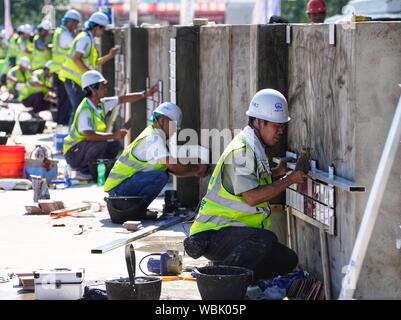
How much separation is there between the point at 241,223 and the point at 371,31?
1802 mm

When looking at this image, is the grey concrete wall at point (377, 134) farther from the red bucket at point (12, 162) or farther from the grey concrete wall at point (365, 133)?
the red bucket at point (12, 162)

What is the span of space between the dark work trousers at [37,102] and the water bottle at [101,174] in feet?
36.6

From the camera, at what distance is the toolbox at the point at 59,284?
860 centimetres

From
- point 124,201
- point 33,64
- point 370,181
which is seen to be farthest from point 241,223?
point 33,64

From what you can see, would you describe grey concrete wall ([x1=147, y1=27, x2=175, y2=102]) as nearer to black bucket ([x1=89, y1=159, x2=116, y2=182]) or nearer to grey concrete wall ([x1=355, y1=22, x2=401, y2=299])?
black bucket ([x1=89, y1=159, x2=116, y2=182])

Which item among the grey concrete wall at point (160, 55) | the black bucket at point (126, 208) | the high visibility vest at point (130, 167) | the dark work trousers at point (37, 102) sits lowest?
the dark work trousers at point (37, 102)

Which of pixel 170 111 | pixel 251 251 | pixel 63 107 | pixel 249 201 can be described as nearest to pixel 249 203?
pixel 249 201

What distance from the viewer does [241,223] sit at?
902 centimetres

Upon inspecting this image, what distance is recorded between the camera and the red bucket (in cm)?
1566

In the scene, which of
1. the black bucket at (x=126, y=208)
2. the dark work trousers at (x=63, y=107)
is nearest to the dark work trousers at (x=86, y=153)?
the black bucket at (x=126, y=208)

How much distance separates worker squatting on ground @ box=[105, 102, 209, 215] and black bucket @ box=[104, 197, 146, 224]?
0.09m

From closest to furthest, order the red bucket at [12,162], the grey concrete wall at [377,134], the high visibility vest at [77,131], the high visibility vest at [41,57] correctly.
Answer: the grey concrete wall at [377,134], the high visibility vest at [77,131], the red bucket at [12,162], the high visibility vest at [41,57]

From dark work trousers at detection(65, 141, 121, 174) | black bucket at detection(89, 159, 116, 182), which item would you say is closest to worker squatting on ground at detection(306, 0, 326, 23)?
dark work trousers at detection(65, 141, 121, 174)
